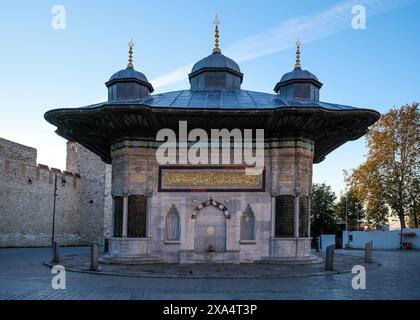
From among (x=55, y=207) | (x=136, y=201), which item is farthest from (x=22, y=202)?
(x=136, y=201)

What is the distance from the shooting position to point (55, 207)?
39.3 m

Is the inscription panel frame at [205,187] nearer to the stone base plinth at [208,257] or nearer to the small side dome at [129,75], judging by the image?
the stone base plinth at [208,257]

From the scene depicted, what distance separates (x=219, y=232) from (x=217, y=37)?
11465mm

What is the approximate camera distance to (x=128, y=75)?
22141 millimetres

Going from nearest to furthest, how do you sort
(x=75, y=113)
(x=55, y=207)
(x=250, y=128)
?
1. (x=75, y=113)
2. (x=250, y=128)
3. (x=55, y=207)

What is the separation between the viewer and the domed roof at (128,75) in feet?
72.5

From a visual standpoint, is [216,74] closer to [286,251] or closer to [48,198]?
[286,251]

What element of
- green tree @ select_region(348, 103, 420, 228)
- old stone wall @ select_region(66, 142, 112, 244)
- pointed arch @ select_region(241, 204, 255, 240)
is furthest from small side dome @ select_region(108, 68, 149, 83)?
green tree @ select_region(348, 103, 420, 228)

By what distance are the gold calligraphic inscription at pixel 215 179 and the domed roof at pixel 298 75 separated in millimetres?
6379

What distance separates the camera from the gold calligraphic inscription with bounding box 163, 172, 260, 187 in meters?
18.4

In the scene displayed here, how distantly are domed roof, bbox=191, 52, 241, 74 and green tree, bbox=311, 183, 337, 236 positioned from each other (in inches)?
1444
